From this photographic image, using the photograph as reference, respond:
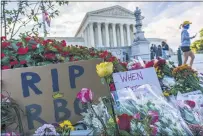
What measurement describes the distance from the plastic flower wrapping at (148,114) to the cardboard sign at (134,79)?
11cm

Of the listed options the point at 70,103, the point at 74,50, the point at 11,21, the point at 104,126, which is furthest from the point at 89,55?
the point at 11,21

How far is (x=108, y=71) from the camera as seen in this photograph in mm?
838

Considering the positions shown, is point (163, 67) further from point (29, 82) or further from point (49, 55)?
point (29, 82)

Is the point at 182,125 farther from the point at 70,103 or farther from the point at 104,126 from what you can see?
the point at 70,103

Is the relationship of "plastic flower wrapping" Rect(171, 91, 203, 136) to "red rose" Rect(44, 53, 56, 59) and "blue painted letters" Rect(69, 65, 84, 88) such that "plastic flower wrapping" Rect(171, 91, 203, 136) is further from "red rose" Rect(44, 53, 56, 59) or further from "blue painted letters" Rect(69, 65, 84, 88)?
"red rose" Rect(44, 53, 56, 59)

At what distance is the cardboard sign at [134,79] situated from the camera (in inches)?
47.7

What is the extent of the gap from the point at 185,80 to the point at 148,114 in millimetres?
888

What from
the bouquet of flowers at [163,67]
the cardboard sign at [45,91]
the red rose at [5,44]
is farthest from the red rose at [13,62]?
the bouquet of flowers at [163,67]

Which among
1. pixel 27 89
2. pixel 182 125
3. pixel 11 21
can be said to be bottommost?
pixel 182 125

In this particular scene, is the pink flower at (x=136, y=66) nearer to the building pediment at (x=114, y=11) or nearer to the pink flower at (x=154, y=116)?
the pink flower at (x=154, y=116)

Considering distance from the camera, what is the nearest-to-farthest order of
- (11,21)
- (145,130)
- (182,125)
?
(145,130) < (182,125) < (11,21)

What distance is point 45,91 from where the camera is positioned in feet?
3.55

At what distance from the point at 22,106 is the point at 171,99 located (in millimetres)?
610

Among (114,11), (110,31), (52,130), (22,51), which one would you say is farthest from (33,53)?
(110,31)
